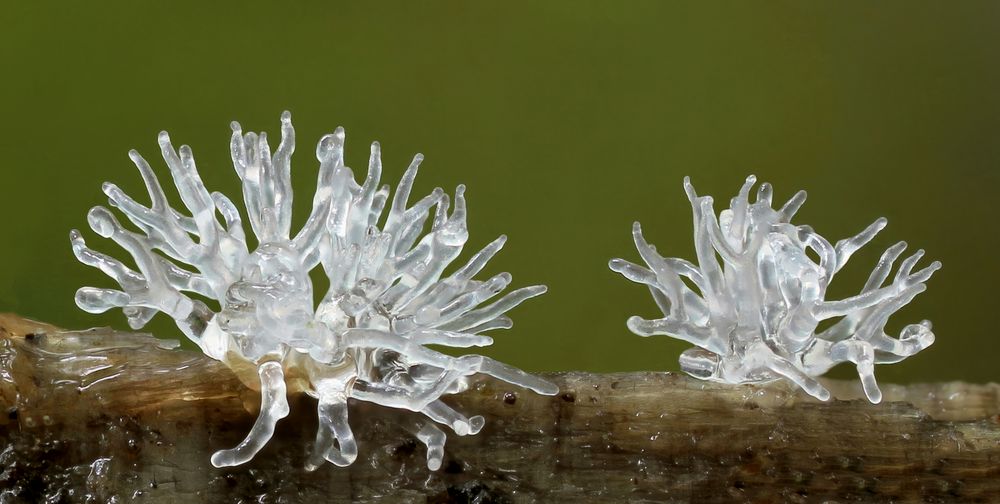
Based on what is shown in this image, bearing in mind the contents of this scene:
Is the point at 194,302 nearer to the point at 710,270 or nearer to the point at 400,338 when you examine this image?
the point at 400,338

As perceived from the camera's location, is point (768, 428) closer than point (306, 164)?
Yes

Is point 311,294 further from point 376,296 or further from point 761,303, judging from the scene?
point 761,303

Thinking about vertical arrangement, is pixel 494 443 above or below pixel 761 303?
below

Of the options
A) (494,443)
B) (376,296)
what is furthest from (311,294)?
(494,443)

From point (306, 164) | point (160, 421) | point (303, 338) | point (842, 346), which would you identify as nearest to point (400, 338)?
A: point (303, 338)

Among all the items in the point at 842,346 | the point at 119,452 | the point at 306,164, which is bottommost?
the point at 119,452
